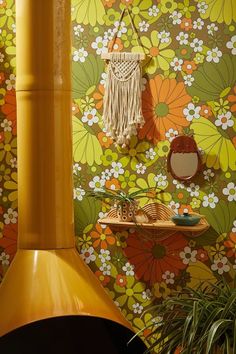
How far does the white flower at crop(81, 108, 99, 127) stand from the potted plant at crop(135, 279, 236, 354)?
92cm

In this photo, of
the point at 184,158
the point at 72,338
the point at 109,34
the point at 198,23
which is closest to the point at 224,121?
the point at 184,158

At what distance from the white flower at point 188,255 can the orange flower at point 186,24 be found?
3.11 ft

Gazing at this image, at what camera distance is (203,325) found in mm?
1976

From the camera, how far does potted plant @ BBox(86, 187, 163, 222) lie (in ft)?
8.30

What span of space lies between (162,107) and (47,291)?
968 mm

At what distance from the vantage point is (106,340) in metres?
2.40

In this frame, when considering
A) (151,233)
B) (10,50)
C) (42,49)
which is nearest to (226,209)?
(151,233)

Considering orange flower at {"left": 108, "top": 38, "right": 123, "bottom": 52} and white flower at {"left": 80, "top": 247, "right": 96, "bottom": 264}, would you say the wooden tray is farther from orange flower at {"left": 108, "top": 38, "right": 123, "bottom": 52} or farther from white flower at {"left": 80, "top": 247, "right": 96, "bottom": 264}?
orange flower at {"left": 108, "top": 38, "right": 123, "bottom": 52}

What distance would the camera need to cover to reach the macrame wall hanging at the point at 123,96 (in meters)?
2.54

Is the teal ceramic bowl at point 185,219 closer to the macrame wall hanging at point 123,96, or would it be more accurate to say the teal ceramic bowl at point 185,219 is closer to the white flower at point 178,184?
the white flower at point 178,184

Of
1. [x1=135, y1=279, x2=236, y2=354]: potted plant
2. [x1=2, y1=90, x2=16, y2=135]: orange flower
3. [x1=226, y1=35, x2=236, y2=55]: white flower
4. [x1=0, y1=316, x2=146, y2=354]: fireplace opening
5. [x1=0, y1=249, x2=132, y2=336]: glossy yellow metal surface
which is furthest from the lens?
[x1=2, y1=90, x2=16, y2=135]: orange flower

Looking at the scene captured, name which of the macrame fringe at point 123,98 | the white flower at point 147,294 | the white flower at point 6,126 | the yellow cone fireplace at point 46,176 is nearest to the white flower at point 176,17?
the macrame fringe at point 123,98

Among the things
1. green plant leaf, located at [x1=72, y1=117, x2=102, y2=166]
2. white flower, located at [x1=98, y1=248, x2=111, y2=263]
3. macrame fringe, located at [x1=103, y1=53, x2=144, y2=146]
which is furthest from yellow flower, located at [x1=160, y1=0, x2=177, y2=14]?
white flower, located at [x1=98, y1=248, x2=111, y2=263]

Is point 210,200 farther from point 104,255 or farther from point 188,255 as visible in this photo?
point 104,255
